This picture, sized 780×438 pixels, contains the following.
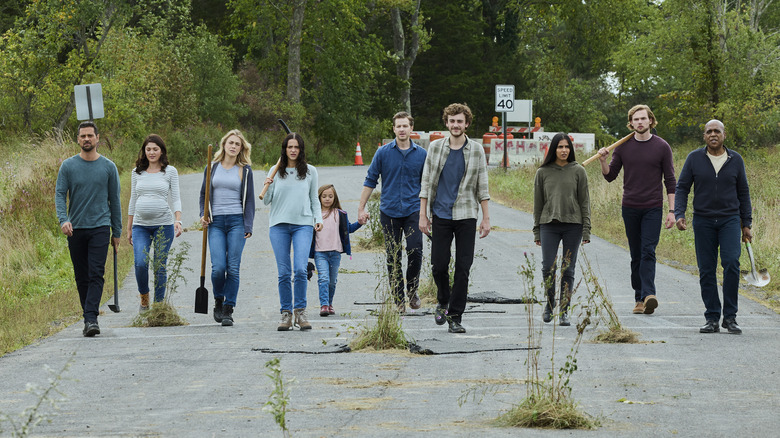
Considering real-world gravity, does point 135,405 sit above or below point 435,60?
below

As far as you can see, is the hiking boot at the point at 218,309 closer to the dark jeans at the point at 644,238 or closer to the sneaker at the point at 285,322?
the sneaker at the point at 285,322

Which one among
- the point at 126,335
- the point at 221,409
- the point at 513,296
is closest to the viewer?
the point at 221,409

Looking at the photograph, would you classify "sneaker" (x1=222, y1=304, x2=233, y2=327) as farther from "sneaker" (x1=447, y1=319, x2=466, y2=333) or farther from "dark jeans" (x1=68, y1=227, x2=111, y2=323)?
"sneaker" (x1=447, y1=319, x2=466, y2=333)

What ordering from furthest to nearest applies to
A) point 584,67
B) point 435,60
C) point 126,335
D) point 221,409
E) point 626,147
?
point 584,67, point 435,60, point 626,147, point 126,335, point 221,409

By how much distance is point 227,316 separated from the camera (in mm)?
10758

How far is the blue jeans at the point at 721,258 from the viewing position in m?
9.88

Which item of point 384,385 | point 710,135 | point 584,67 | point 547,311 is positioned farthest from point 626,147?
point 584,67

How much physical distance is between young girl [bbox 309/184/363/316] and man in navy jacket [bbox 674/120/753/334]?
331 centimetres

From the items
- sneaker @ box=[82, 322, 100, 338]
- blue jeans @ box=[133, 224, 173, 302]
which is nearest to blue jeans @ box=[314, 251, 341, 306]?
blue jeans @ box=[133, 224, 173, 302]

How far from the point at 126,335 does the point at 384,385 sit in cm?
373

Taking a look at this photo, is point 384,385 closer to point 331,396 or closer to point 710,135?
point 331,396

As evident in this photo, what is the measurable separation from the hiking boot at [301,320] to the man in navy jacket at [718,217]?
3505 millimetres

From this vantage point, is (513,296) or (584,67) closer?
(513,296)

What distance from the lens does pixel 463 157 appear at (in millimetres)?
9508
